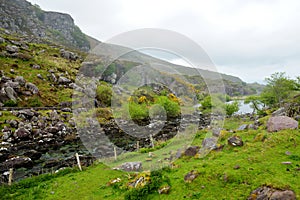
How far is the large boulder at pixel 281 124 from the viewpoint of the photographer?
54.8 feet

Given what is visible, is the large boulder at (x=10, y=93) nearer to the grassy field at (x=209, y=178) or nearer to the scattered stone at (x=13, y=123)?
the scattered stone at (x=13, y=123)

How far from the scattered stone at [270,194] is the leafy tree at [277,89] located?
145 feet

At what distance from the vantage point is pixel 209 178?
10.4 meters

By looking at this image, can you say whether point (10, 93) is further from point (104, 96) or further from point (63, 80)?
point (104, 96)

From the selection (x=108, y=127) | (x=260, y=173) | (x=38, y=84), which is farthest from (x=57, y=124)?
(x=260, y=173)

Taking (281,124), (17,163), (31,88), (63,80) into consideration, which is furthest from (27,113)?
(281,124)

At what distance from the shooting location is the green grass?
938cm

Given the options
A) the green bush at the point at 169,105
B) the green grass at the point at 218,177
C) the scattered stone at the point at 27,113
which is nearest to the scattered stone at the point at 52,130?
the scattered stone at the point at 27,113

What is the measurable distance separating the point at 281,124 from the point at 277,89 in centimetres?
3726

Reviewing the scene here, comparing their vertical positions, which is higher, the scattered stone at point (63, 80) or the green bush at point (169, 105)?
the scattered stone at point (63, 80)

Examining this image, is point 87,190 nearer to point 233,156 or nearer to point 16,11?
point 233,156

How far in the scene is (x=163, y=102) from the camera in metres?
41.1

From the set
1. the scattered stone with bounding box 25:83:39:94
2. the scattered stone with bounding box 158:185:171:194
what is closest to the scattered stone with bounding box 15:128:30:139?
the scattered stone with bounding box 25:83:39:94

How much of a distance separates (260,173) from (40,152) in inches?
994
